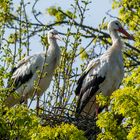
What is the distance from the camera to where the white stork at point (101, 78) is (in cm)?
1619

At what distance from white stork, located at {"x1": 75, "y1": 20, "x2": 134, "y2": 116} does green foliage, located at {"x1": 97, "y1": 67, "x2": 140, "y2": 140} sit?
492cm

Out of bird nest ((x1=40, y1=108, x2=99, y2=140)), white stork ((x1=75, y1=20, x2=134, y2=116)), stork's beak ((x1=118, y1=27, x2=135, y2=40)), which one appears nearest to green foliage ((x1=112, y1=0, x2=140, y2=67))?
stork's beak ((x1=118, y1=27, x2=135, y2=40))

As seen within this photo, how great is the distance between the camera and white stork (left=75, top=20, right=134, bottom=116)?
637 inches

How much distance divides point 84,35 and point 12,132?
7.41m

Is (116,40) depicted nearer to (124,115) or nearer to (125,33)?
(125,33)

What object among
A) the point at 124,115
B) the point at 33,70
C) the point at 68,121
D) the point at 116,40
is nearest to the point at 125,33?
the point at 116,40

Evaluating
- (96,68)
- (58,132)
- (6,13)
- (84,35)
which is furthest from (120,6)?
(58,132)

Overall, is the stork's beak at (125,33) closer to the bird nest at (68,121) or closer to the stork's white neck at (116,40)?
the stork's white neck at (116,40)

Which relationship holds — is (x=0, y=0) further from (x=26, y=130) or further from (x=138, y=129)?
(x=138, y=129)

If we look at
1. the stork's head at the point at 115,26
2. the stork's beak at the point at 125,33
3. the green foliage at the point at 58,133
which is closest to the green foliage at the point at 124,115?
the green foliage at the point at 58,133

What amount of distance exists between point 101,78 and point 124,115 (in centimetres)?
584

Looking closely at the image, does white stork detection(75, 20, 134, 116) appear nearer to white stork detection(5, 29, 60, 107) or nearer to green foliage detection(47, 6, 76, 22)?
white stork detection(5, 29, 60, 107)

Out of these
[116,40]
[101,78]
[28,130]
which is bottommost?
[28,130]

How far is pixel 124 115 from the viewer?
10625 mm
